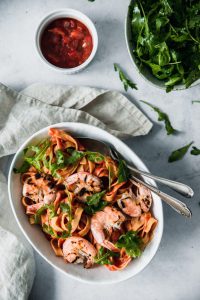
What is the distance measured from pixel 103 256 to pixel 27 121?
0.69 m

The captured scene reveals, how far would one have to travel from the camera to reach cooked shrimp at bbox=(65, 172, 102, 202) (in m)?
2.05

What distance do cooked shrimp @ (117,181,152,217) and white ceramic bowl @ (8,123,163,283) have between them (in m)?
0.04

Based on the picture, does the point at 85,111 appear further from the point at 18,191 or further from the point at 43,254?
the point at 43,254

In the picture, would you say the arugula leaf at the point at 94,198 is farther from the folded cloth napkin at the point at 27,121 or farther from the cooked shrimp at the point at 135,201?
the folded cloth napkin at the point at 27,121

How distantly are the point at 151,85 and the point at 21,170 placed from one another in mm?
682

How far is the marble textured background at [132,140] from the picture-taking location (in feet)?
7.68

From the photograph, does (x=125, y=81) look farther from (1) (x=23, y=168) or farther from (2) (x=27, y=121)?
(1) (x=23, y=168)

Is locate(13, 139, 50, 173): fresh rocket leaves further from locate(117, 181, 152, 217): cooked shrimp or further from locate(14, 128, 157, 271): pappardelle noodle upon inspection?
locate(117, 181, 152, 217): cooked shrimp

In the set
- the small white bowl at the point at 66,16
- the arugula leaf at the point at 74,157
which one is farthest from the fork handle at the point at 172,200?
the small white bowl at the point at 66,16

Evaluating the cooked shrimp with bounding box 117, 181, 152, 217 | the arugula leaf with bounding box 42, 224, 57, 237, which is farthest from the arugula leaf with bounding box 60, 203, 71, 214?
the cooked shrimp with bounding box 117, 181, 152, 217

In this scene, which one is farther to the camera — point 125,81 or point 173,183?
point 125,81

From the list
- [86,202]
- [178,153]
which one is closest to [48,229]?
[86,202]

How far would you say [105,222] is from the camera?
206 cm

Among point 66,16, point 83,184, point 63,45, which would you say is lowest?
point 83,184
